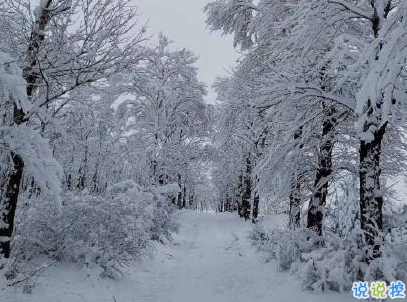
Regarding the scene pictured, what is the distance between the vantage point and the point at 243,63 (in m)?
12.5

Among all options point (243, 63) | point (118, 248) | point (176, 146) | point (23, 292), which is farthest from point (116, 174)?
point (23, 292)

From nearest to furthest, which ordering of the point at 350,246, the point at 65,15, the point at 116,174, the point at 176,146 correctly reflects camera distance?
the point at 350,246, the point at 65,15, the point at 176,146, the point at 116,174

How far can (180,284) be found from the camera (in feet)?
27.5

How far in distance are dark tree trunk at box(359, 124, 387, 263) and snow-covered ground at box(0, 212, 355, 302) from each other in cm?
95

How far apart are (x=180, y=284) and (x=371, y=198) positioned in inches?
161

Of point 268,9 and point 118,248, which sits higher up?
point 268,9

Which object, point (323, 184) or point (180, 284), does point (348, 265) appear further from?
point (180, 284)

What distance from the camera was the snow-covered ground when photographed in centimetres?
648

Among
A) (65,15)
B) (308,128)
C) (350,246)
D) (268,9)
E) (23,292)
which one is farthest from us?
(268,9)

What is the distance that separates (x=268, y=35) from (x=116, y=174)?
22399 millimetres

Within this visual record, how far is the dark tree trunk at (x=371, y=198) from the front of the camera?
21.4 feet

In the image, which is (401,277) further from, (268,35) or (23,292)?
(268,35)

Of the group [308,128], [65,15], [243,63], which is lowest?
[308,128]

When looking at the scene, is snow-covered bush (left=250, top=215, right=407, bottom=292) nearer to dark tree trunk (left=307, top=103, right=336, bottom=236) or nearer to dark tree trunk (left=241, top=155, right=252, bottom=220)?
dark tree trunk (left=307, top=103, right=336, bottom=236)
